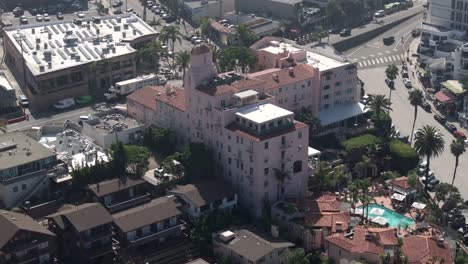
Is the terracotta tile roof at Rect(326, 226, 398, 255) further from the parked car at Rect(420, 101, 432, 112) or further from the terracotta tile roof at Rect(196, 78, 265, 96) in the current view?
the parked car at Rect(420, 101, 432, 112)

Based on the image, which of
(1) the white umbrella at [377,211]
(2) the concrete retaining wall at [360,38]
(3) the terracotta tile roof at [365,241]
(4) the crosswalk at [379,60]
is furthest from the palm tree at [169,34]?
(3) the terracotta tile roof at [365,241]

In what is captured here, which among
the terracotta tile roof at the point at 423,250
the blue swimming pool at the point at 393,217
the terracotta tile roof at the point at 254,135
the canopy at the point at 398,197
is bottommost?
the blue swimming pool at the point at 393,217

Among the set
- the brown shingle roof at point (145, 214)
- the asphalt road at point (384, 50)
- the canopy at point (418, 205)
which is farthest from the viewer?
the asphalt road at point (384, 50)

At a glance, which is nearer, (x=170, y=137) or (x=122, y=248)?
(x=122, y=248)

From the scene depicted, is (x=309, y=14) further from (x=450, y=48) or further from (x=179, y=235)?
(x=179, y=235)

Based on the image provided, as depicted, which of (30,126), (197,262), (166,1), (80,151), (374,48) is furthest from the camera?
(166,1)

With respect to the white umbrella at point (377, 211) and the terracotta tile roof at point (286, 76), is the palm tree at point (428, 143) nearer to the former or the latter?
the white umbrella at point (377, 211)

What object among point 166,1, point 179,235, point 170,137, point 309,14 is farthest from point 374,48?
point 179,235
